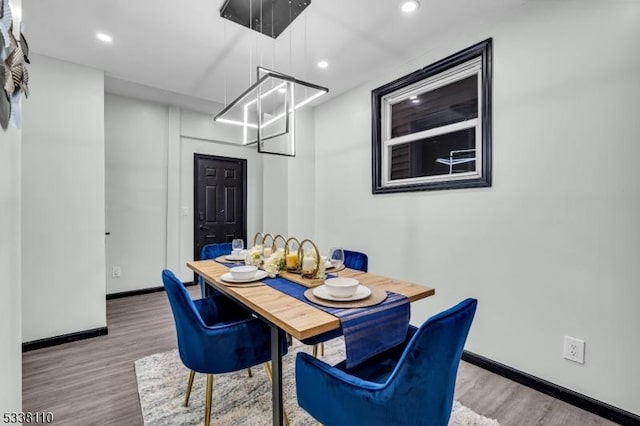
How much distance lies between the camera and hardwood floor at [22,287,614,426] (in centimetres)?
174

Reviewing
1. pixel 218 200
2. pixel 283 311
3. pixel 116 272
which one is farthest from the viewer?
pixel 218 200

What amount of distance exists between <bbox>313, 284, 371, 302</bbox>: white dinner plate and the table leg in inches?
10.1

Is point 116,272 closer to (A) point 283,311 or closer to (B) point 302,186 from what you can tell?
(B) point 302,186

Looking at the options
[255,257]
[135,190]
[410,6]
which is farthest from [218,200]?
[410,6]

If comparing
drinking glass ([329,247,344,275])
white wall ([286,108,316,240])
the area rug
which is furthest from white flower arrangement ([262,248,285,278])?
white wall ([286,108,316,240])

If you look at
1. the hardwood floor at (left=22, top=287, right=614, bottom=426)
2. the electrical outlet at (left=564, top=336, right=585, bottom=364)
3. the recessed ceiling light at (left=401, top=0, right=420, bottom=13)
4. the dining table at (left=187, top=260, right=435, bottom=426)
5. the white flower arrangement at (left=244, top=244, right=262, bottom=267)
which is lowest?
the hardwood floor at (left=22, top=287, right=614, bottom=426)

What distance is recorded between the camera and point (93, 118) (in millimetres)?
2871

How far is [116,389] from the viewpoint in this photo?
199cm

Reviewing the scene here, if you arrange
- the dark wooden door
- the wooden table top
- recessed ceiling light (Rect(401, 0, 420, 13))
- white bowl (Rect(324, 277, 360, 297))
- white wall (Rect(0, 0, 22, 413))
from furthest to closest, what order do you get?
the dark wooden door, recessed ceiling light (Rect(401, 0, 420, 13)), white bowl (Rect(324, 277, 360, 297)), the wooden table top, white wall (Rect(0, 0, 22, 413))

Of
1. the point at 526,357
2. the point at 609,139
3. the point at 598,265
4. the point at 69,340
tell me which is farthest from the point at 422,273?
the point at 69,340

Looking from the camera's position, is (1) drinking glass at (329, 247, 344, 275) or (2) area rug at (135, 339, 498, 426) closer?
(2) area rug at (135, 339, 498, 426)

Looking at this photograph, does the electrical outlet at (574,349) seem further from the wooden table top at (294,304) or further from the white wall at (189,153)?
the white wall at (189,153)

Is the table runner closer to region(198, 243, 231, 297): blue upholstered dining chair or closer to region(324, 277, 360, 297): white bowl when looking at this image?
region(324, 277, 360, 297): white bowl

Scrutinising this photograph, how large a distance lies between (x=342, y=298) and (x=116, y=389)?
1.74m
